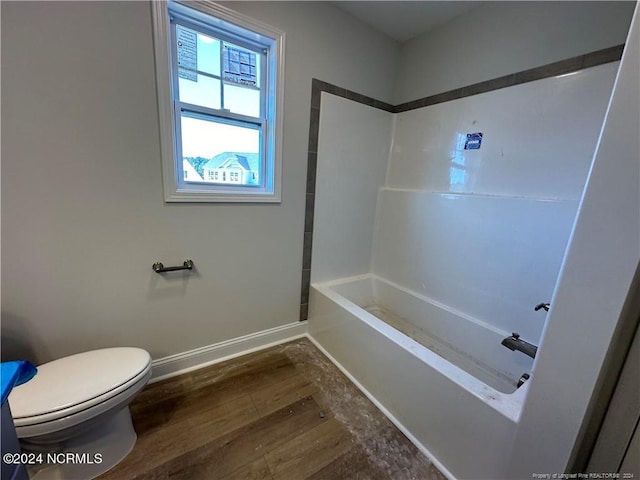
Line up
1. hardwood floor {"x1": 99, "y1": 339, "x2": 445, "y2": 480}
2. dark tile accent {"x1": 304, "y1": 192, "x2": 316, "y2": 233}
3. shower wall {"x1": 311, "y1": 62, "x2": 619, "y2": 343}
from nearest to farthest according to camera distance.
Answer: hardwood floor {"x1": 99, "y1": 339, "x2": 445, "y2": 480} < shower wall {"x1": 311, "y1": 62, "x2": 619, "y2": 343} < dark tile accent {"x1": 304, "y1": 192, "x2": 316, "y2": 233}

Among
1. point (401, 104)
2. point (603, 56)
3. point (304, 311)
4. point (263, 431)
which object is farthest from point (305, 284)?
point (603, 56)

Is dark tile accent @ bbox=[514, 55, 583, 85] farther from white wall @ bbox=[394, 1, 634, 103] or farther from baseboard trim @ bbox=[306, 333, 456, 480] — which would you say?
baseboard trim @ bbox=[306, 333, 456, 480]

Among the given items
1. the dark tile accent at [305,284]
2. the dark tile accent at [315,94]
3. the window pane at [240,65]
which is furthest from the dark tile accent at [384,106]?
the dark tile accent at [305,284]

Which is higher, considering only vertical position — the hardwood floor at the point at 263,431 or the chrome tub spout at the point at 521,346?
the chrome tub spout at the point at 521,346

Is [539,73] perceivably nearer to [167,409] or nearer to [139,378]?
[139,378]

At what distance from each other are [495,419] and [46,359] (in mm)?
2083

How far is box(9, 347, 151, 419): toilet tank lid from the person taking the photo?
94cm

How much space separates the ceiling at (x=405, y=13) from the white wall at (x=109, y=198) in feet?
0.35

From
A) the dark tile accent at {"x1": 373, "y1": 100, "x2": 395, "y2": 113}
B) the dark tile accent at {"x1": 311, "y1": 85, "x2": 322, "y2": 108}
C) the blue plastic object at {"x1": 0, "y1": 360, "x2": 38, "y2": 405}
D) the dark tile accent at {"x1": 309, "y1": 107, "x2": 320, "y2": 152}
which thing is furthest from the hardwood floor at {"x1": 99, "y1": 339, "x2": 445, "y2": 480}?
the dark tile accent at {"x1": 373, "y1": 100, "x2": 395, "y2": 113}

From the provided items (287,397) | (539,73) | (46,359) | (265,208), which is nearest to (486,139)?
(539,73)

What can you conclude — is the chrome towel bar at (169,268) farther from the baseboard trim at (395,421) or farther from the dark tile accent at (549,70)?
the dark tile accent at (549,70)

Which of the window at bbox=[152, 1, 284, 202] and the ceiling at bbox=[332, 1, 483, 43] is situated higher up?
the ceiling at bbox=[332, 1, 483, 43]

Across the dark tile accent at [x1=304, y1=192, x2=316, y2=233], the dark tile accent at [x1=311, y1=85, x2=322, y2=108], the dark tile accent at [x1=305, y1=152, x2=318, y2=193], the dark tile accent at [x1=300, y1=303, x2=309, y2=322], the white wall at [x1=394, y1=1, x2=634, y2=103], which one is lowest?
the dark tile accent at [x1=300, y1=303, x2=309, y2=322]

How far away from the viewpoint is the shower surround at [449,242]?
123 centimetres
